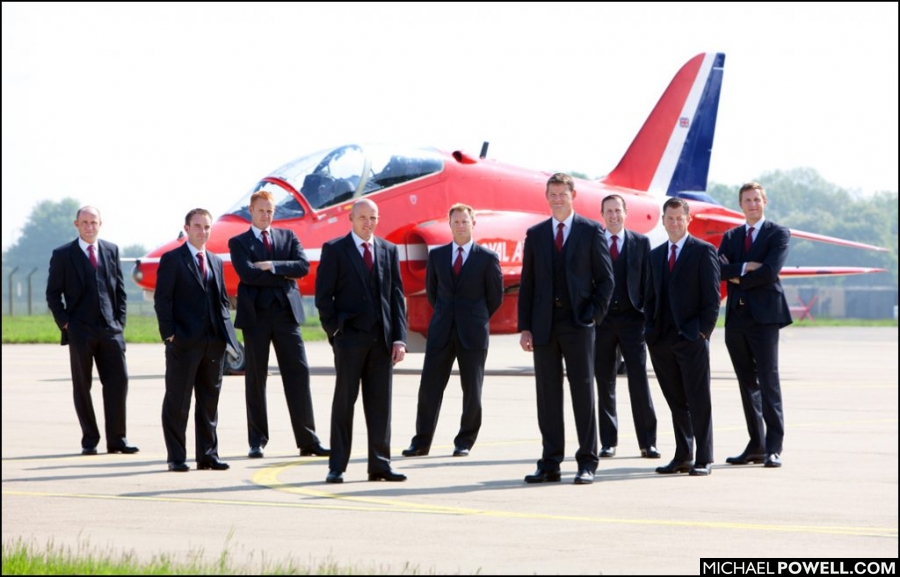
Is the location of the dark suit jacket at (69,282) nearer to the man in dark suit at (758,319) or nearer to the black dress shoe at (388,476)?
the black dress shoe at (388,476)

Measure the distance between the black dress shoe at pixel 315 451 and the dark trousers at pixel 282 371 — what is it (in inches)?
1.2

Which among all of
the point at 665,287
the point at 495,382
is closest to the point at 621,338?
the point at 665,287

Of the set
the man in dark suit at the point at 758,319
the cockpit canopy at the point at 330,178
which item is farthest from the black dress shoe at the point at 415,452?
the cockpit canopy at the point at 330,178

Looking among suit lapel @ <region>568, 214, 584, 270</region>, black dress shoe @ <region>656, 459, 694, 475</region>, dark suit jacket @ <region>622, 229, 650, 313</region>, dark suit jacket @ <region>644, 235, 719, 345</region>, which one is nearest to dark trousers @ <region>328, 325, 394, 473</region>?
suit lapel @ <region>568, 214, 584, 270</region>

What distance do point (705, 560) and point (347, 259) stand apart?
452 cm

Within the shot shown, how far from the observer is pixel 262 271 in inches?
483

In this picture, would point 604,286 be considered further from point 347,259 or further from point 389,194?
point 389,194

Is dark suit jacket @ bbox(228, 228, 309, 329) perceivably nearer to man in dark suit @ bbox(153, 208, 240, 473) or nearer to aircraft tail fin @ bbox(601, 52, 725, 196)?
man in dark suit @ bbox(153, 208, 240, 473)

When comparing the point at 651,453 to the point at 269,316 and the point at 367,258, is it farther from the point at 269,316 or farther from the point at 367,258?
the point at 269,316

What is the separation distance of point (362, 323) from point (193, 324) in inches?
62.9

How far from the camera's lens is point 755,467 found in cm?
1154

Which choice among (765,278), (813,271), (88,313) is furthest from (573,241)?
(813,271)

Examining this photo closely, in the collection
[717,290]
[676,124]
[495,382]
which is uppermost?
[676,124]

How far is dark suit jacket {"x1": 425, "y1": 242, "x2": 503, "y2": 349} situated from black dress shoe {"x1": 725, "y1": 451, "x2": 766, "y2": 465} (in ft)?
7.81
